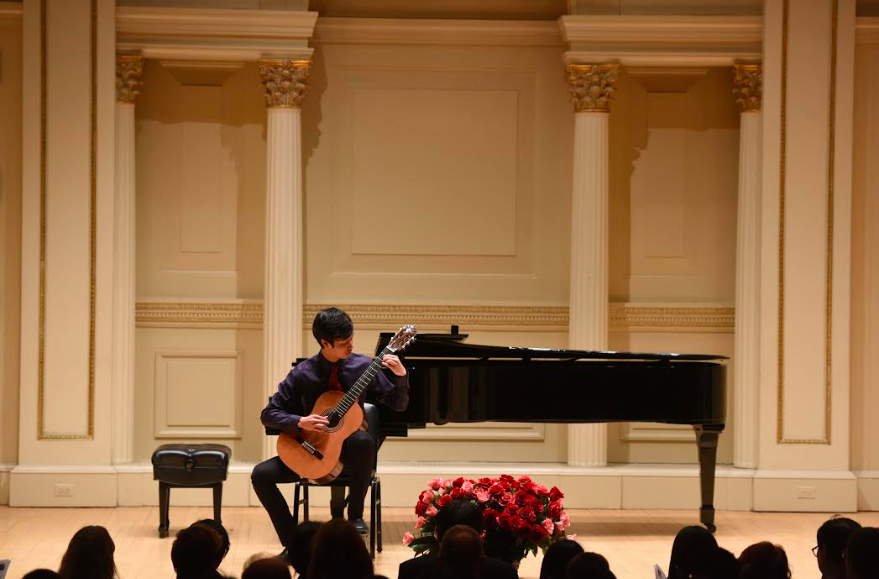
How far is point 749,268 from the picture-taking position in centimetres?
839

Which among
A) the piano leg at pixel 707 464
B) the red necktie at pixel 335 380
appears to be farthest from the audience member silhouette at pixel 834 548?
the piano leg at pixel 707 464

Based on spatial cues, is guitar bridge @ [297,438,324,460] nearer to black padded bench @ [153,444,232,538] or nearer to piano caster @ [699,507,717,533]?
black padded bench @ [153,444,232,538]

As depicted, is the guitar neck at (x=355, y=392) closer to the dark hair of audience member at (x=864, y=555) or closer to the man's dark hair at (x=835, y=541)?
the man's dark hair at (x=835, y=541)

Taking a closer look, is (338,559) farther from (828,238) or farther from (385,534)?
(828,238)

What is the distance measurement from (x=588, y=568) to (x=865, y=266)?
5930 mm

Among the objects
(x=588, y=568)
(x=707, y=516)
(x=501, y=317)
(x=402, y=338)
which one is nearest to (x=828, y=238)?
(x=707, y=516)

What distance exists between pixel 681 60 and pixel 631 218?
3.89 ft

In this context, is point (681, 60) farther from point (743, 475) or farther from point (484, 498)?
point (484, 498)

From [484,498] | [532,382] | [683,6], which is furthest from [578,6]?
[484,498]

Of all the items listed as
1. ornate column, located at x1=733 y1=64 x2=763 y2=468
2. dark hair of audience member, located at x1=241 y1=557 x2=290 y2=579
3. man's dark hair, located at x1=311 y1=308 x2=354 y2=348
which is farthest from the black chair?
ornate column, located at x1=733 y1=64 x2=763 y2=468

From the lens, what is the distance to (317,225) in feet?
28.8

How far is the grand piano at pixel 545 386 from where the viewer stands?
665cm

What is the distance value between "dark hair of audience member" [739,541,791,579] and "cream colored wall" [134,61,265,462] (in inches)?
216

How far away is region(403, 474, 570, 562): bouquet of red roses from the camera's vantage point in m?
5.14
